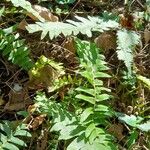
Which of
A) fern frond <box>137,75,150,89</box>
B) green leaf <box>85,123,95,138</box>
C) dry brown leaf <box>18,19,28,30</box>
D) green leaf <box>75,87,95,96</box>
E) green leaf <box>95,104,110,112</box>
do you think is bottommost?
green leaf <box>85,123,95,138</box>

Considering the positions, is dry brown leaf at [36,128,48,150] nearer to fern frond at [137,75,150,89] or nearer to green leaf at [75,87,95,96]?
green leaf at [75,87,95,96]

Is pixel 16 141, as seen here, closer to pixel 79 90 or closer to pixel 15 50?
pixel 79 90

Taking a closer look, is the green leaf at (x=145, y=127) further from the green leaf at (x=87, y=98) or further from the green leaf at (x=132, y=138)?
the green leaf at (x=87, y=98)

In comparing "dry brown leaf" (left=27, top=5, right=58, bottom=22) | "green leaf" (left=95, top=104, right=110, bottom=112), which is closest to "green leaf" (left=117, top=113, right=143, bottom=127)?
"green leaf" (left=95, top=104, right=110, bottom=112)

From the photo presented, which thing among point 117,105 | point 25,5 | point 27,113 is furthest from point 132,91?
point 25,5

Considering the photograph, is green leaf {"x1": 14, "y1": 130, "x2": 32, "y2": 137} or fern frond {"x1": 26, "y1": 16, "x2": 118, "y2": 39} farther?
fern frond {"x1": 26, "y1": 16, "x2": 118, "y2": 39}

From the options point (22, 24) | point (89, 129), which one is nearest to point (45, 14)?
point (22, 24)

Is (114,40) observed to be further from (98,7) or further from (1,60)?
(1,60)
